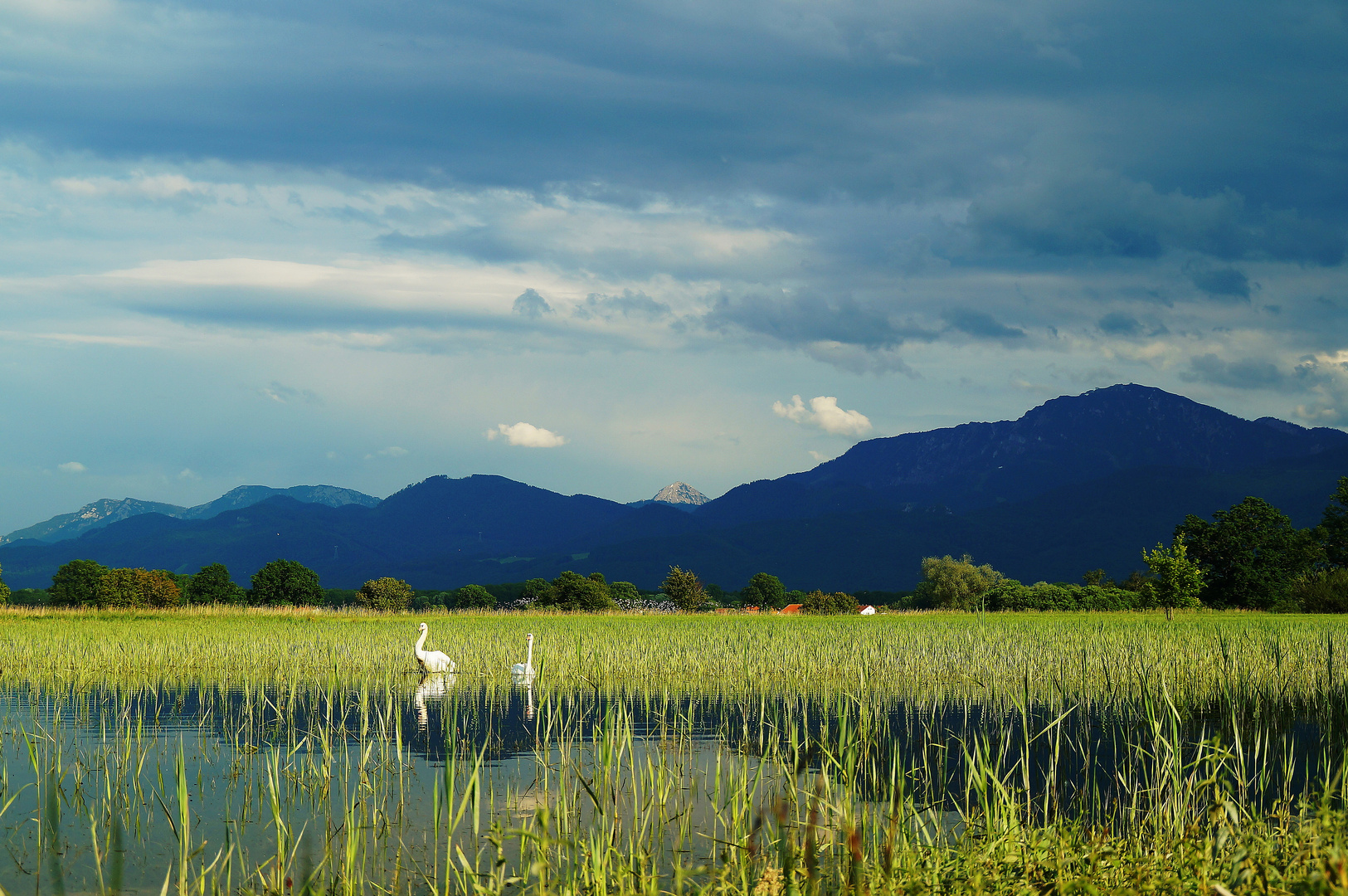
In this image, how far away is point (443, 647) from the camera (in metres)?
22.1

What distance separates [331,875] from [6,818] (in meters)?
3.59

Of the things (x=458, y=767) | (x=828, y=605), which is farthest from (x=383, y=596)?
(x=458, y=767)

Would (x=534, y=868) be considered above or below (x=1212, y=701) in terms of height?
above

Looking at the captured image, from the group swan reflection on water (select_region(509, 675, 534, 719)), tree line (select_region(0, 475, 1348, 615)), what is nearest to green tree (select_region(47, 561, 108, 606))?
tree line (select_region(0, 475, 1348, 615))

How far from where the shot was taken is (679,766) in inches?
327

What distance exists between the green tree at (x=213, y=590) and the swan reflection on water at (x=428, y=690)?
4177 centimetres

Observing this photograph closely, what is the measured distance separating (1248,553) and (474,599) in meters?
57.6

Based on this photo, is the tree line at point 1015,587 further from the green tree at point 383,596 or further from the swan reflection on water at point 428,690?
the swan reflection on water at point 428,690

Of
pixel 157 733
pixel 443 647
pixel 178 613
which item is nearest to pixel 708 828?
pixel 157 733

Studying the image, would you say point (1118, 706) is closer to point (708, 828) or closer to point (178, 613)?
point (708, 828)

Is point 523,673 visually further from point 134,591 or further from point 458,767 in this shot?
point 134,591

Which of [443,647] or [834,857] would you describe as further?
[443,647]

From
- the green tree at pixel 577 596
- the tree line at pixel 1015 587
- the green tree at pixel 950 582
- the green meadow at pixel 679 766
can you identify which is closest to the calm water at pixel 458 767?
the green meadow at pixel 679 766

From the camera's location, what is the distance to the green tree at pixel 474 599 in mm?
60344
